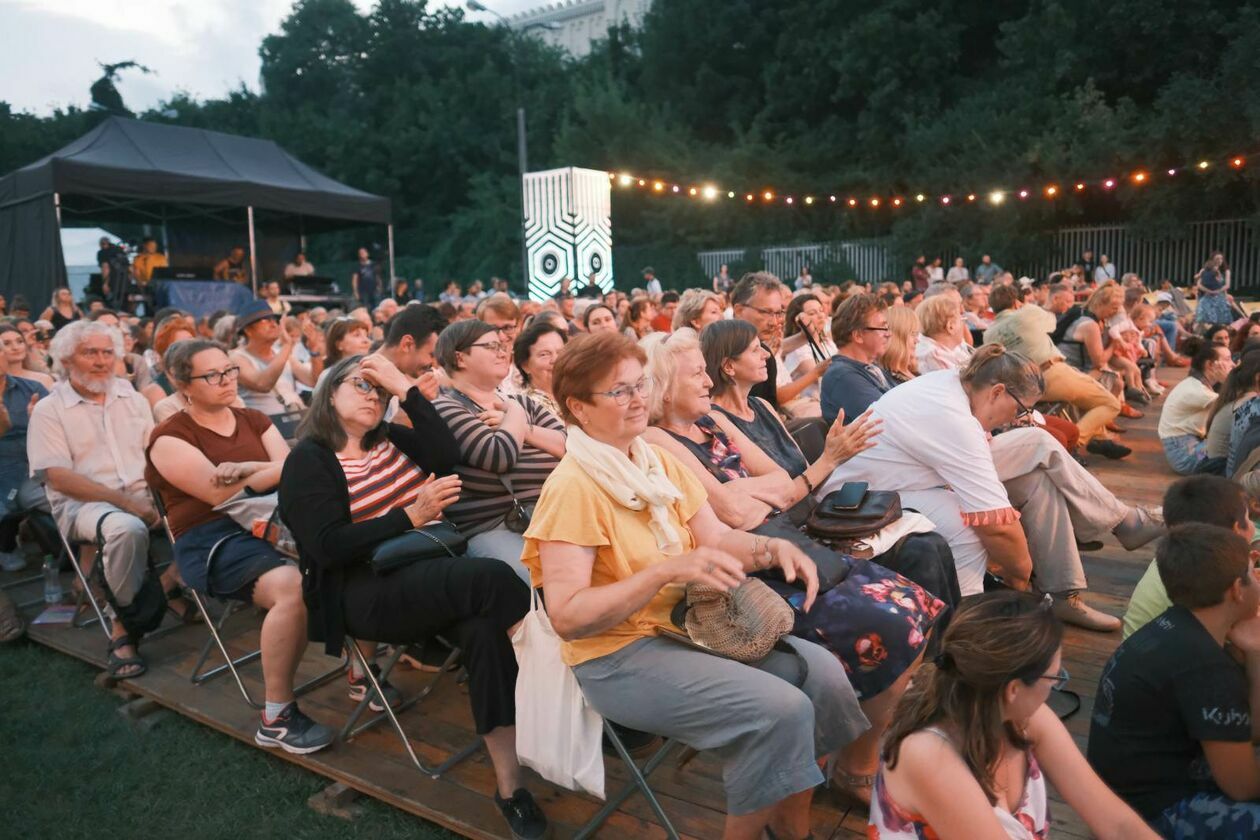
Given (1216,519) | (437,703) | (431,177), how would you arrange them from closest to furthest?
(1216,519) → (437,703) → (431,177)

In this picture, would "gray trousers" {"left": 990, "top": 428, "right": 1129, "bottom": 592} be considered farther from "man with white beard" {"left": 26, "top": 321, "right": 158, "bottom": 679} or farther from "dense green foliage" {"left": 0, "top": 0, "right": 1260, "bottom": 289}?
"dense green foliage" {"left": 0, "top": 0, "right": 1260, "bottom": 289}

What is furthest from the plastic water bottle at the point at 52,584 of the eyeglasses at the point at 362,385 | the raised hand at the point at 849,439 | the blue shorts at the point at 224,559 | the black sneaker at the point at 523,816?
the raised hand at the point at 849,439

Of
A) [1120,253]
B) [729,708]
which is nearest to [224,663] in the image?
[729,708]

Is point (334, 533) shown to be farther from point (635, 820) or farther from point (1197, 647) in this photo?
point (1197, 647)

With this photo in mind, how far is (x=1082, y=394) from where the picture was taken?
6133 millimetres

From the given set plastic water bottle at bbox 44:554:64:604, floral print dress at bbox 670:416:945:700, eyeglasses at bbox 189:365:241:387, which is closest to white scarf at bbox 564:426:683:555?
floral print dress at bbox 670:416:945:700

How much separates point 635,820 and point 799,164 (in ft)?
90.6

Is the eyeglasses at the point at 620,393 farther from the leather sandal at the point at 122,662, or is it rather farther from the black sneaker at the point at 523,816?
the leather sandal at the point at 122,662

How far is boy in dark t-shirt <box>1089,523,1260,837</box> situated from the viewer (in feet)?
6.39

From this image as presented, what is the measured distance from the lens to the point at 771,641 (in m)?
2.24

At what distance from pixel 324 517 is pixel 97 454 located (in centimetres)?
208

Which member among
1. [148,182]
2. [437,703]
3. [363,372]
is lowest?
[437,703]

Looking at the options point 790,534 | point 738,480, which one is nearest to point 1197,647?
point 790,534

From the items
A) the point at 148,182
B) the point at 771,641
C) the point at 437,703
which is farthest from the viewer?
the point at 148,182
